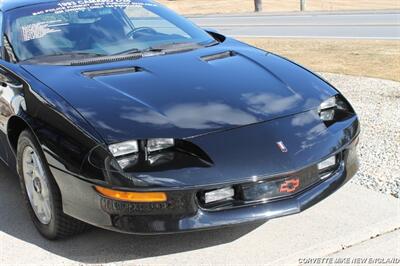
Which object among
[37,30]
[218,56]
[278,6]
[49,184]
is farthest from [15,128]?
[278,6]

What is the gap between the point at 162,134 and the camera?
3.00 meters

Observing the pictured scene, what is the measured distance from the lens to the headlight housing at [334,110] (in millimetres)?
3516

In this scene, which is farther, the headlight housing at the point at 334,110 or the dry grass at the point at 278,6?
the dry grass at the point at 278,6

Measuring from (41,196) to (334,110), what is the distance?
195 cm

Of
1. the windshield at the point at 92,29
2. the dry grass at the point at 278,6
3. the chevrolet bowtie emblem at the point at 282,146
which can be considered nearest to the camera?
the chevrolet bowtie emblem at the point at 282,146

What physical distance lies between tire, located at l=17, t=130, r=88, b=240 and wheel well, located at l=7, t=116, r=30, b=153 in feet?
0.28

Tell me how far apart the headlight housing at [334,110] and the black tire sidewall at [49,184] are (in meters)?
1.69

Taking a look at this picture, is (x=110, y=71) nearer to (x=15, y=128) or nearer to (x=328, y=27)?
(x=15, y=128)

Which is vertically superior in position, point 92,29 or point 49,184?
point 92,29

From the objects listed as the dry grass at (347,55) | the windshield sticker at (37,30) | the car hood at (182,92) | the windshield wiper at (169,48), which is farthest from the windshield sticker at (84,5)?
the dry grass at (347,55)

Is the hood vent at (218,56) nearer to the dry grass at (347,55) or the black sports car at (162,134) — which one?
the black sports car at (162,134)

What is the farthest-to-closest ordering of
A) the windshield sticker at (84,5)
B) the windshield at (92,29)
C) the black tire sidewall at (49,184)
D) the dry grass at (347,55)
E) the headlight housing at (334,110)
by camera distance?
the dry grass at (347,55)
the windshield sticker at (84,5)
the windshield at (92,29)
the headlight housing at (334,110)
the black tire sidewall at (49,184)

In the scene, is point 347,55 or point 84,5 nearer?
point 84,5

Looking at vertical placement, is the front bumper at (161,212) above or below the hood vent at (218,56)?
below
